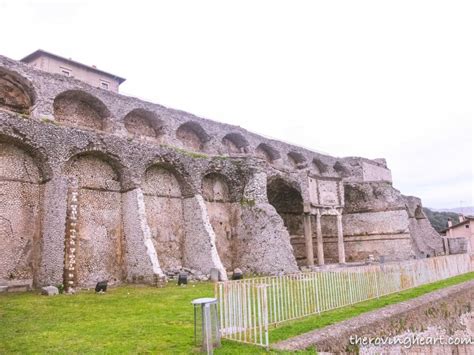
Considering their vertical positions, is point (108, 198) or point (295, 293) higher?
point (108, 198)

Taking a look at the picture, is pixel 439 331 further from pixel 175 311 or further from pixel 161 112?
pixel 161 112

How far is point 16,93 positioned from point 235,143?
17.5 meters

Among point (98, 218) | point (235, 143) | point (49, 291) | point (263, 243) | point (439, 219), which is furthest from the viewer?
point (439, 219)

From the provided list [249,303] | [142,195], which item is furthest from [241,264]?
[249,303]

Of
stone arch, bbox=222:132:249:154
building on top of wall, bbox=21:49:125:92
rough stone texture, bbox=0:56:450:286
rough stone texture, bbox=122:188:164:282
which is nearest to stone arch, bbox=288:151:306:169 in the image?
stone arch, bbox=222:132:249:154

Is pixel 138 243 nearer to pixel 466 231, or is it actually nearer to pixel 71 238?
pixel 71 238

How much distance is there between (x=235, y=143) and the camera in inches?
1410

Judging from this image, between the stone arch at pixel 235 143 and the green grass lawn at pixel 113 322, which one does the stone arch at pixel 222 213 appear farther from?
the stone arch at pixel 235 143

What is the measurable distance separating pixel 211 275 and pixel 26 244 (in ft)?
27.1

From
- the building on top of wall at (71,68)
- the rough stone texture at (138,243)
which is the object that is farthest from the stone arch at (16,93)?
the building on top of wall at (71,68)

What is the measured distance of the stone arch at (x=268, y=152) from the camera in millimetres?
37409

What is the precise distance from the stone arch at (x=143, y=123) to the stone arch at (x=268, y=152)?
10547mm

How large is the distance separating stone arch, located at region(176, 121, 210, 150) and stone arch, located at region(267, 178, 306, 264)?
6.91 meters

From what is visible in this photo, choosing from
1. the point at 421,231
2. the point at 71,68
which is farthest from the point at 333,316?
the point at 71,68
